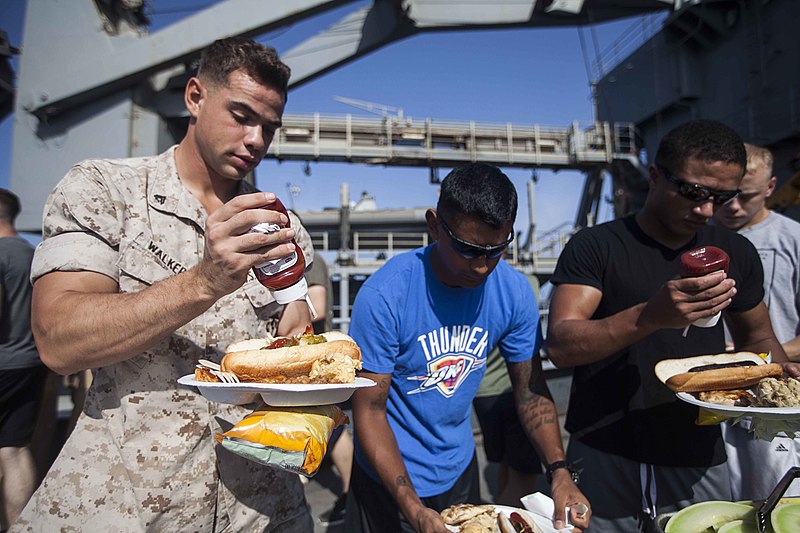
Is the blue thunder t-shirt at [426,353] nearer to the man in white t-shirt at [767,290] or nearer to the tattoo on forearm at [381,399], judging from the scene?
the tattoo on forearm at [381,399]

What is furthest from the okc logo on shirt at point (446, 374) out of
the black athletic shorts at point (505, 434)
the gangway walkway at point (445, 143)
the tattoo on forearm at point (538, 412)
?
the gangway walkway at point (445, 143)

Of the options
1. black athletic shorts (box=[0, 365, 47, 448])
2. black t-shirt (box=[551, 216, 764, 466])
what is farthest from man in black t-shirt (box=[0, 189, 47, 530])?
black t-shirt (box=[551, 216, 764, 466])

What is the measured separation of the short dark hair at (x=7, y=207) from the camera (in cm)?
364

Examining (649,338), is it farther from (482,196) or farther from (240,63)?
(240,63)

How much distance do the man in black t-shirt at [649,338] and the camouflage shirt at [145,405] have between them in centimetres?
159

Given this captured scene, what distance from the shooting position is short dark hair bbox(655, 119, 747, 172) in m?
2.16

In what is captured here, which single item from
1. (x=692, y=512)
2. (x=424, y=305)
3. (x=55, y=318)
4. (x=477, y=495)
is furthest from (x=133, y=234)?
(x=477, y=495)

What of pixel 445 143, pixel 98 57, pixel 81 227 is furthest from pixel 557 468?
pixel 445 143

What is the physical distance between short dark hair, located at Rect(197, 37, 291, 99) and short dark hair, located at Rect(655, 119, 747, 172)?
1902mm

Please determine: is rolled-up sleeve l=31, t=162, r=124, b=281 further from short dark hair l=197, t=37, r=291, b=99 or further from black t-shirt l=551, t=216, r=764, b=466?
black t-shirt l=551, t=216, r=764, b=466

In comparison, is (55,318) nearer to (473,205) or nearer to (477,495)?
(473,205)

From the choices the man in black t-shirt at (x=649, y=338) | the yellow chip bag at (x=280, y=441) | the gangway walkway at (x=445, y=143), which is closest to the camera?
the yellow chip bag at (x=280, y=441)

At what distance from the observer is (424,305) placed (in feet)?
7.16

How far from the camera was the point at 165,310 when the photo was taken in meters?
1.19
